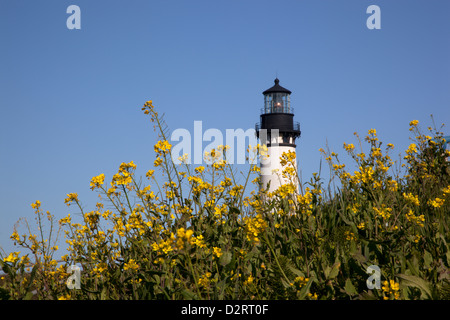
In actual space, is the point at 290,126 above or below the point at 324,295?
above

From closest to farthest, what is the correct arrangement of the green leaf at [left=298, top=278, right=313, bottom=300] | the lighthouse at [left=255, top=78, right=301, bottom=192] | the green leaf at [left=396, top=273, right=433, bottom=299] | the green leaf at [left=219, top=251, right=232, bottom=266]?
the green leaf at [left=298, top=278, right=313, bottom=300] < the green leaf at [left=396, top=273, right=433, bottom=299] < the green leaf at [left=219, top=251, right=232, bottom=266] < the lighthouse at [left=255, top=78, right=301, bottom=192]

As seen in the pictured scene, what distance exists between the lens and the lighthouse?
3012 cm

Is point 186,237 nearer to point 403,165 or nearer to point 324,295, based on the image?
point 324,295

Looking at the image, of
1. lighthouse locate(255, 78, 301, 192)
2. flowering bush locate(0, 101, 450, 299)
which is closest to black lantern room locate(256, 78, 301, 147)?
lighthouse locate(255, 78, 301, 192)

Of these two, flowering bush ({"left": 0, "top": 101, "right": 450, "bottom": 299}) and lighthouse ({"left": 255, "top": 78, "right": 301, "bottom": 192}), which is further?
lighthouse ({"left": 255, "top": 78, "right": 301, "bottom": 192})

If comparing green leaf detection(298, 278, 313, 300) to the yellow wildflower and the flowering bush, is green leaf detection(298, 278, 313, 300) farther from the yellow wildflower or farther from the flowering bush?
the yellow wildflower

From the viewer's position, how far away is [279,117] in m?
30.6

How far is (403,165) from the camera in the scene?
803 centimetres

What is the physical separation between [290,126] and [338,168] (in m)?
25.1

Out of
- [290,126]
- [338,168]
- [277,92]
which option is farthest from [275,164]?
[338,168]

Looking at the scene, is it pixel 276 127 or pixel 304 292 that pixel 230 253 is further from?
pixel 276 127

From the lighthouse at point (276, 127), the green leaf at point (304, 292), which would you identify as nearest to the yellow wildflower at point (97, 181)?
the green leaf at point (304, 292)

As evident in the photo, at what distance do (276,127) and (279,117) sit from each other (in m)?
0.95

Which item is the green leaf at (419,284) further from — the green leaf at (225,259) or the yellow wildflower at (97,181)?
the yellow wildflower at (97,181)
